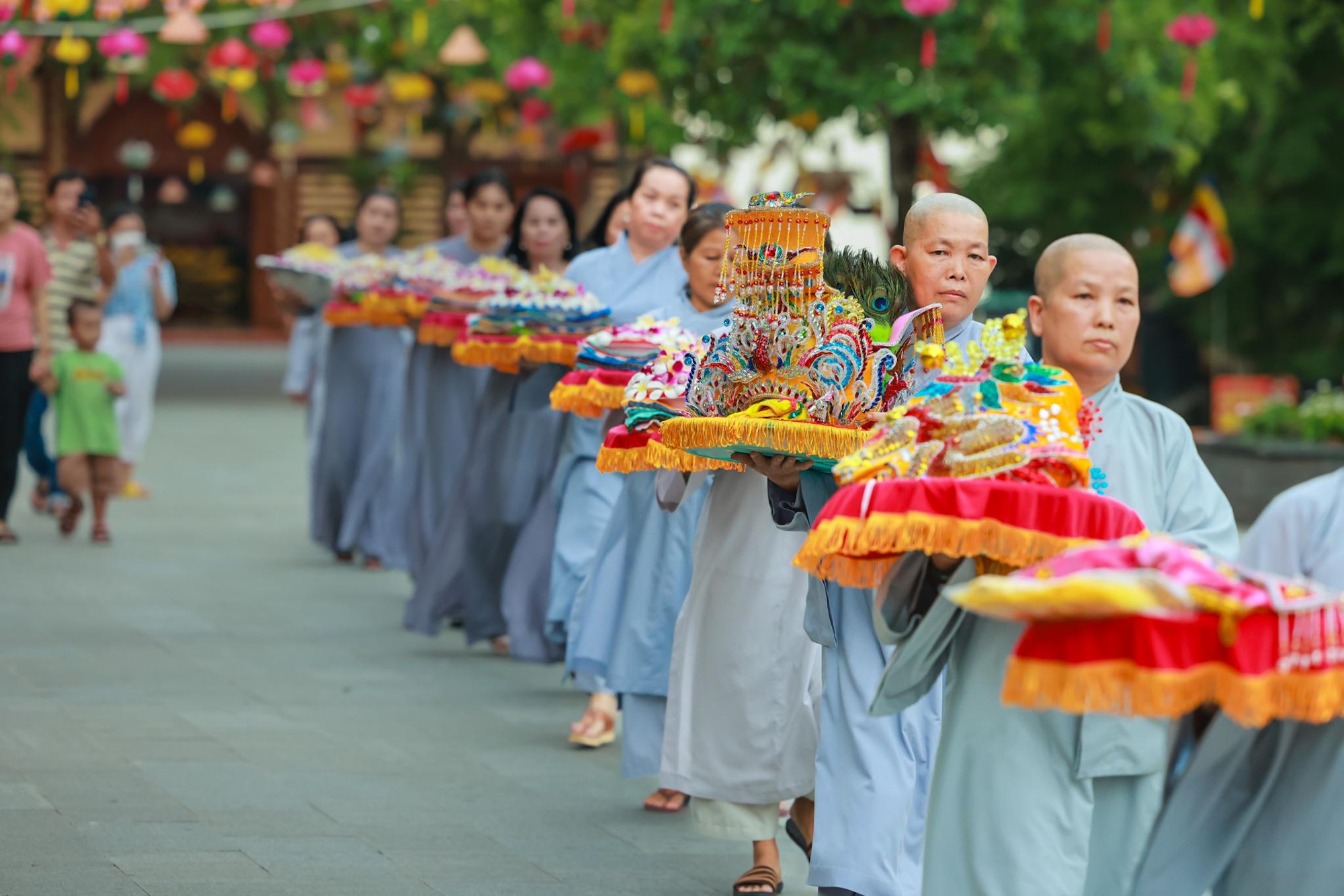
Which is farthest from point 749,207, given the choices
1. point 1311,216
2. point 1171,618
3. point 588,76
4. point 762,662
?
point 1311,216

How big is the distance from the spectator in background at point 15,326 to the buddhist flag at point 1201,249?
13.5 metres

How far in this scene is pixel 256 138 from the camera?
35.8 meters

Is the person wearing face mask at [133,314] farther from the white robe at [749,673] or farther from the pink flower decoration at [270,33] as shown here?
the white robe at [749,673]

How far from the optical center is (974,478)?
3.82 m

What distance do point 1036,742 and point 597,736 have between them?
3.73m

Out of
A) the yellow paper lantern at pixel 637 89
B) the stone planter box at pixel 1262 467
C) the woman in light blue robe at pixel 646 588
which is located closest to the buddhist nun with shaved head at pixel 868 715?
the woman in light blue robe at pixel 646 588

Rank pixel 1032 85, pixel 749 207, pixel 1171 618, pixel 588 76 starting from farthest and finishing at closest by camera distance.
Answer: pixel 588 76
pixel 1032 85
pixel 749 207
pixel 1171 618

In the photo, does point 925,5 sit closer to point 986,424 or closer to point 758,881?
point 758,881

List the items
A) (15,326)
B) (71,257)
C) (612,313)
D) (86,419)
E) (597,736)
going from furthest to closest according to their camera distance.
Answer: (71,257) < (86,419) < (15,326) < (612,313) < (597,736)

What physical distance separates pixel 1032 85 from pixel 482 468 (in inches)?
421

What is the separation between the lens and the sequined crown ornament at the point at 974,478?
374cm

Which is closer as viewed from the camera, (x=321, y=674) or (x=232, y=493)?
(x=321, y=674)

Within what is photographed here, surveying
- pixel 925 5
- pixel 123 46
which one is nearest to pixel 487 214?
pixel 925 5

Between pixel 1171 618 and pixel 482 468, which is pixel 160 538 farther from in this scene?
pixel 1171 618
